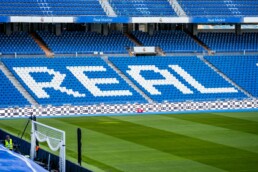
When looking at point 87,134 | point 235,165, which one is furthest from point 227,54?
point 235,165

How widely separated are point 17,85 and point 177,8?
17398mm

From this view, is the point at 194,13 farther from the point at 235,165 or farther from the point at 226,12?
the point at 235,165

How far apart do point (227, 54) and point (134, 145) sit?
28528mm

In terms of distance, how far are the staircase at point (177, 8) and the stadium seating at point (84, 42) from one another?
194 inches

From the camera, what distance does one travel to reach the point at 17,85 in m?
47.1

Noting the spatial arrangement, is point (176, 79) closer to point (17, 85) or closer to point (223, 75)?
point (223, 75)

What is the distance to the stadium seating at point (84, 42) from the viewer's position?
5359 cm

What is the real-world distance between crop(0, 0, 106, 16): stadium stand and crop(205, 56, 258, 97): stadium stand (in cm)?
1035

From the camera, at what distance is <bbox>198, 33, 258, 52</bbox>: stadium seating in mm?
57781

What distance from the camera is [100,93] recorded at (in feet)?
157

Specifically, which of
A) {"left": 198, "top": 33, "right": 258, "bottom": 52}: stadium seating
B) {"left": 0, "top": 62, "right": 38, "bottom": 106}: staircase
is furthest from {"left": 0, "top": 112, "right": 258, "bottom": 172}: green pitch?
{"left": 198, "top": 33, "right": 258, "bottom": 52}: stadium seating

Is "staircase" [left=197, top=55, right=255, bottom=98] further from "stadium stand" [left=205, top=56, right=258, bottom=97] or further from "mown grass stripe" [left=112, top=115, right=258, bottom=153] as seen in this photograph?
"mown grass stripe" [left=112, top=115, right=258, bottom=153]

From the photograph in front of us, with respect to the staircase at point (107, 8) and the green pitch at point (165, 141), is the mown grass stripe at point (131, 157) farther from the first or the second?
the staircase at point (107, 8)

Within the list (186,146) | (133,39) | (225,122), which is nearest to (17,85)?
(133,39)
